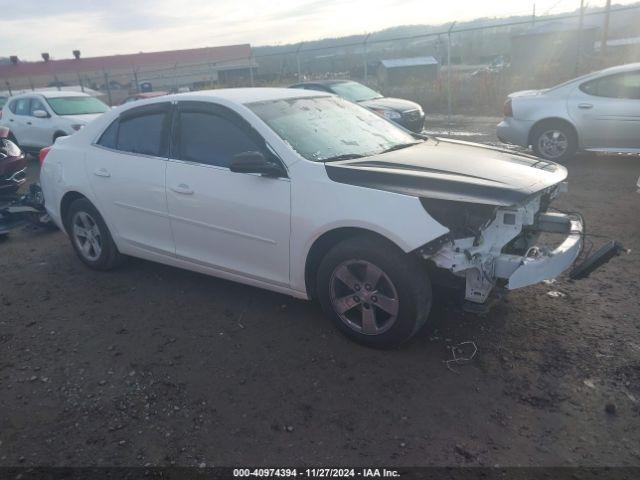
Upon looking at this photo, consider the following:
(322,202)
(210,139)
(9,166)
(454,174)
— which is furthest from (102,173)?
(9,166)

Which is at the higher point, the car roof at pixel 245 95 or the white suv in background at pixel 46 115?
the car roof at pixel 245 95

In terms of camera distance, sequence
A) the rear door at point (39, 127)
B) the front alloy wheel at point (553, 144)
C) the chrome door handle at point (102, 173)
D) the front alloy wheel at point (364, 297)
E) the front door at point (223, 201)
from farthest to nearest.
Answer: the rear door at point (39, 127), the front alloy wheel at point (553, 144), the chrome door handle at point (102, 173), the front door at point (223, 201), the front alloy wheel at point (364, 297)

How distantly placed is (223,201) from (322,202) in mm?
861

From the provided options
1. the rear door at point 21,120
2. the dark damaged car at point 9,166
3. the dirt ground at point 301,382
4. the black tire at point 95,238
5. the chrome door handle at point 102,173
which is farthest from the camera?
the rear door at point 21,120

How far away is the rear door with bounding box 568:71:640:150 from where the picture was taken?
8211 mm

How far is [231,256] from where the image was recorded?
13.4ft

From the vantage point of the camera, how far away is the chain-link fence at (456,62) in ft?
54.8

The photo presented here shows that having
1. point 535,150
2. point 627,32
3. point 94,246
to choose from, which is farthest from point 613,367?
point 627,32

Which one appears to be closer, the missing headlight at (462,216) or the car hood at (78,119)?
the missing headlight at (462,216)

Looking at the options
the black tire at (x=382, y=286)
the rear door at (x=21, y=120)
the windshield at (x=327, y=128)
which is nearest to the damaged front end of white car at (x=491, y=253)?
the black tire at (x=382, y=286)

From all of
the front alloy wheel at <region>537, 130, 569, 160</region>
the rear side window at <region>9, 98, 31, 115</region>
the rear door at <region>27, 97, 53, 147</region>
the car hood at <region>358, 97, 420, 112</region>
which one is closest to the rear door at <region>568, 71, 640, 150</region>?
the front alloy wheel at <region>537, 130, 569, 160</region>

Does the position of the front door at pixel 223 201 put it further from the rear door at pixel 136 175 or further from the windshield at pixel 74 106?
the windshield at pixel 74 106

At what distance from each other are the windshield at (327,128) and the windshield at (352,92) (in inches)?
317

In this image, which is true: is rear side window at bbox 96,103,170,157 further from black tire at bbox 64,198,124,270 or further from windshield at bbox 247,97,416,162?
windshield at bbox 247,97,416,162
